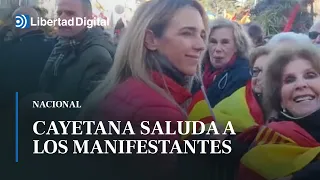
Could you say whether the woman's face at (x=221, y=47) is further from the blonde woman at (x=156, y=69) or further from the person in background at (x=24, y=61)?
the person in background at (x=24, y=61)

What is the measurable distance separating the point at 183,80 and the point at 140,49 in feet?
0.97

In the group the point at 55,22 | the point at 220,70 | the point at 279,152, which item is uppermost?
the point at 55,22

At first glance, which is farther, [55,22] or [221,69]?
[221,69]

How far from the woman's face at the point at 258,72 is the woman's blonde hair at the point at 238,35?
0.07 metres

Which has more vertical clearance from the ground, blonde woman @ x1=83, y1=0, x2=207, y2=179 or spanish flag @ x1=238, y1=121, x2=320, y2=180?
blonde woman @ x1=83, y1=0, x2=207, y2=179

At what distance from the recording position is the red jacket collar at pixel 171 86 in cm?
350

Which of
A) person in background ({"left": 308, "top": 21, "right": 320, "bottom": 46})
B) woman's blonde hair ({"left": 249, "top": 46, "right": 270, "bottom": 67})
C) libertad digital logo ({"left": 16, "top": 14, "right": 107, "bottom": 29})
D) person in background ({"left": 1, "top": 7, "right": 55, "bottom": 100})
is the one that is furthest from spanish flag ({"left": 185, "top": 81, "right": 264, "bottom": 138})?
person in background ({"left": 1, "top": 7, "right": 55, "bottom": 100})

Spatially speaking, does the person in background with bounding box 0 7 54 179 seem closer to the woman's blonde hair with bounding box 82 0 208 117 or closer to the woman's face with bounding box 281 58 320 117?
the woman's blonde hair with bounding box 82 0 208 117

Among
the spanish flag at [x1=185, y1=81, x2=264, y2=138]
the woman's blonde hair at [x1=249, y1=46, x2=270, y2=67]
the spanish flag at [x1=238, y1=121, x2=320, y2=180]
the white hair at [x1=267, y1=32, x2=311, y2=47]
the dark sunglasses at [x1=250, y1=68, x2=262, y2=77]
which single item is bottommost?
the spanish flag at [x1=238, y1=121, x2=320, y2=180]

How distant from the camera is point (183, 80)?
11.6 ft

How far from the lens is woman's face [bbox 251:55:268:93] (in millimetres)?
3516

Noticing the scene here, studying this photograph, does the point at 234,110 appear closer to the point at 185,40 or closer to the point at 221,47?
the point at 221,47

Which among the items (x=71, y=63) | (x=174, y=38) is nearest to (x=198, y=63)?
(x=174, y=38)

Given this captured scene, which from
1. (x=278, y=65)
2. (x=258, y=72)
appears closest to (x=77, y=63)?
(x=258, y=72)
